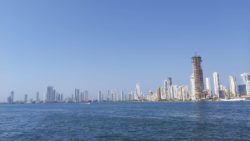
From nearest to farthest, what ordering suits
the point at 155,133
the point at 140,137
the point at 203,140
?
1. the point at 203,140
2. the point at 140,137
3. the point at 155,133

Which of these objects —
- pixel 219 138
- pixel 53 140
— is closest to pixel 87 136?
pixel 53 140

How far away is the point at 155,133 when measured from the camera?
4934cm

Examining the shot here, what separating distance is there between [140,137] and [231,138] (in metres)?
13.9

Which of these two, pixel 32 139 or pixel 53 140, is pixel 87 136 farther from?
pixel 32 139

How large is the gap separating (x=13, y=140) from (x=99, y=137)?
46.1ft

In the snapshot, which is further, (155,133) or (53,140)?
(155,133)

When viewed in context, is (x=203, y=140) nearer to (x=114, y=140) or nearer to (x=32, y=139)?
(x=114, y=140)

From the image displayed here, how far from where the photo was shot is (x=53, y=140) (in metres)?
43.7

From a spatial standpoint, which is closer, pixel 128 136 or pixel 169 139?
pixel 169 139

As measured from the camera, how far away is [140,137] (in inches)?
1773

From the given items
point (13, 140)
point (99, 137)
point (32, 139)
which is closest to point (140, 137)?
point (99, 137)

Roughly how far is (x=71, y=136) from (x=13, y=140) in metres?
9.31

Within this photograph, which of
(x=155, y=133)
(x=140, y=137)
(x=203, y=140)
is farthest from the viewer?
(x=155, y=133)

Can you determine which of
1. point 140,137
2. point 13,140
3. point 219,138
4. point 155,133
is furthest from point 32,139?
point 219,138
